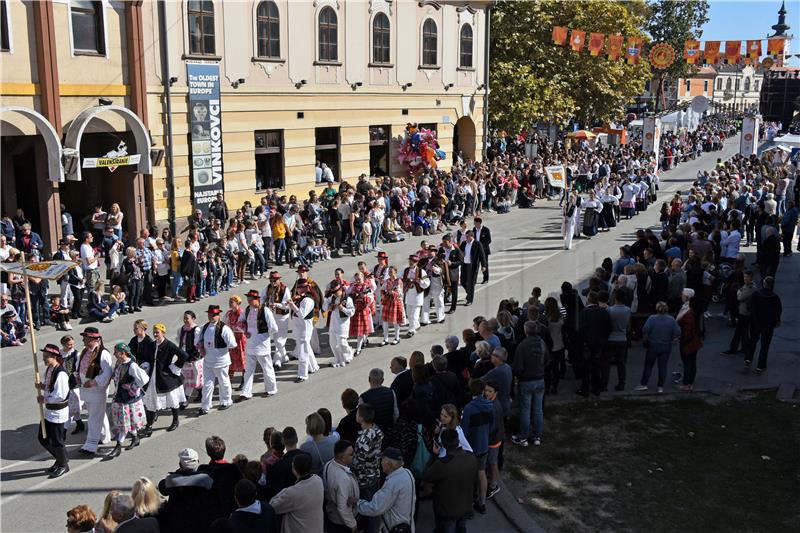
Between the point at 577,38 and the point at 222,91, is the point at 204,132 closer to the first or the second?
the point at 222,91

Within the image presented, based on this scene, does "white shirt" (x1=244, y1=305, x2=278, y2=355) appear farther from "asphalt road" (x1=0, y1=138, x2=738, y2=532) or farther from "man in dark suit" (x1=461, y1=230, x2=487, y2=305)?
"man in dark suit" (x1=461, y1=230, x2=487, y2=305)

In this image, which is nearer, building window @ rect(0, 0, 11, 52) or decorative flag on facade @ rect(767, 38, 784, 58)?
building window @ rect(0, 0, 11, 52)

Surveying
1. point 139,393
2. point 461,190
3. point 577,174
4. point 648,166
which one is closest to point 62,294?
point 139,393

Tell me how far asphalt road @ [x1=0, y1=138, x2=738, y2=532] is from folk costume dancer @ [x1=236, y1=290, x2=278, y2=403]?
0.93ft

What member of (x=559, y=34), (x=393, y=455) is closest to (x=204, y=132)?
(x=393, y=455)

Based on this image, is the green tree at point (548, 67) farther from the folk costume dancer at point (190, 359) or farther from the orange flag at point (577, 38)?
the folk costume dancer at point (190, 359)

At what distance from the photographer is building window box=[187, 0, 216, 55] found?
22.6m

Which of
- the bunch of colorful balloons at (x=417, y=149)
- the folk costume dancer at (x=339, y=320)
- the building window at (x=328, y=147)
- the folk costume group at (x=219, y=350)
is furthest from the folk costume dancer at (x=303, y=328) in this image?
the bunch of colorful balloons at (x=417, y=149)

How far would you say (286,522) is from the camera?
22.2 ft

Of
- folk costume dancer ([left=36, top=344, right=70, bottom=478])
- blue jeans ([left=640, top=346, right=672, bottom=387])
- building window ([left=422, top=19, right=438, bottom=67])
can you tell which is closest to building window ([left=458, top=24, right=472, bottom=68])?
building window ([left=422, top=19, right=438, bottom=67])

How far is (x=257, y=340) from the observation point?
476 inches

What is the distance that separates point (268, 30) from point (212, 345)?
638 inches

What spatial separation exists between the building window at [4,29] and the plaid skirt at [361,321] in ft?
36.1

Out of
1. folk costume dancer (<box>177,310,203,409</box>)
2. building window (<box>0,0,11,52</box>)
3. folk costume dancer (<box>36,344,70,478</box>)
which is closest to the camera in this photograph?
folk costume dancer (<box>36,344,70,478</box>)
